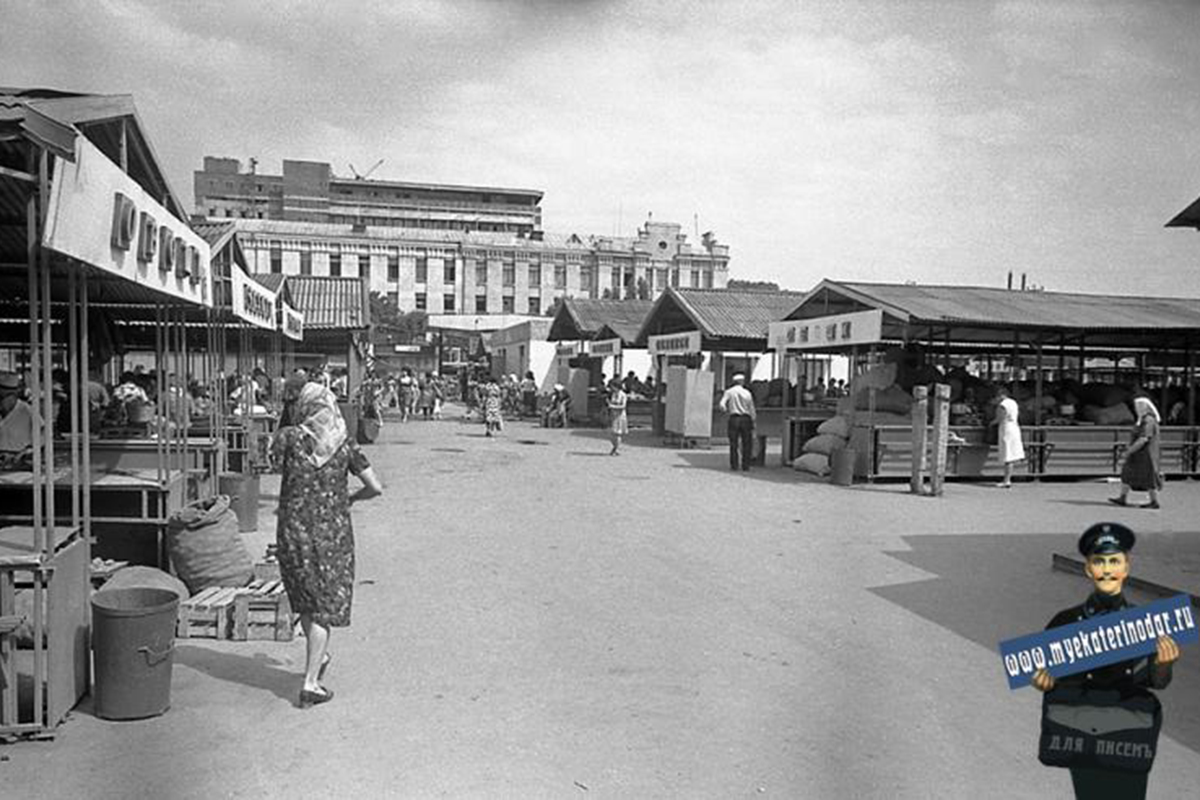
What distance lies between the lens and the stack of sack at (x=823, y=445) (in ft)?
53.8

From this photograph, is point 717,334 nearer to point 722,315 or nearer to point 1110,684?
point 722,315

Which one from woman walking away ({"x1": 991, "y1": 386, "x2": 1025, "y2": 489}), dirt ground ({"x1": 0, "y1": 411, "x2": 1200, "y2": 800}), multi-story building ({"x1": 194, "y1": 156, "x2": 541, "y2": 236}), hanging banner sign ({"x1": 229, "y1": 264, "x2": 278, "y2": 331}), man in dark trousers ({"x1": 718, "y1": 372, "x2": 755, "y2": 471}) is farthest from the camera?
multi-story building ({"x1": 194, "y1": 156, "x2": 541, "y2": 236})

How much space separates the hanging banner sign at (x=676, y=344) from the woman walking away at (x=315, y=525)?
1775cm

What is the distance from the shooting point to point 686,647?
6.12 meters

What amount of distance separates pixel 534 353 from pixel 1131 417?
81.7ft

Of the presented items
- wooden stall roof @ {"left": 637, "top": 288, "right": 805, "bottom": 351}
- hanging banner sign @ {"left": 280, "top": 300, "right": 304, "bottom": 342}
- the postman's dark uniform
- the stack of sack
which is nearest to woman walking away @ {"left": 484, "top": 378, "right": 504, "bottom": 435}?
wooden stall roof @ {"left": 637, "top": 288, "right": 805, "bottom": 351}

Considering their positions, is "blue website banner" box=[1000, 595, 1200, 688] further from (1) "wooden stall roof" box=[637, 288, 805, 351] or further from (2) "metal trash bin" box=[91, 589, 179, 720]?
(1) "wooden stall roof" box=[637, 288, 805, 351]

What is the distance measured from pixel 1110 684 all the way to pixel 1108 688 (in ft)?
0.04

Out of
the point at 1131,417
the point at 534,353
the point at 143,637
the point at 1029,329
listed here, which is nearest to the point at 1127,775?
the point at 143,637

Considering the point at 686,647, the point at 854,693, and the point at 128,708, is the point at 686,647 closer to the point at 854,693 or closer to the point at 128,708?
the point at 854,693

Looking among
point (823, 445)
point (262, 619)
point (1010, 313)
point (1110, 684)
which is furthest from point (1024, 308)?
point (1110, 684)

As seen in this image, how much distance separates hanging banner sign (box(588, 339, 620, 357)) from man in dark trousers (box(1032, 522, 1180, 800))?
80.0 feet

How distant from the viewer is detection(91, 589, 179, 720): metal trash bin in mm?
4688

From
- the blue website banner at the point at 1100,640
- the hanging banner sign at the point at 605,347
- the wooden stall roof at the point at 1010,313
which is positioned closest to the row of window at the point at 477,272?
the hanging banner sign at the point at 605,347
